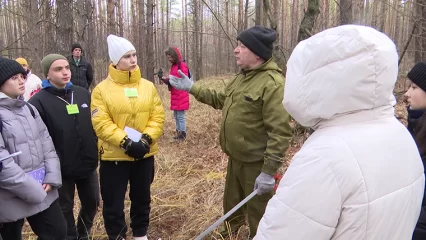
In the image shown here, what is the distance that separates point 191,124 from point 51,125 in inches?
240

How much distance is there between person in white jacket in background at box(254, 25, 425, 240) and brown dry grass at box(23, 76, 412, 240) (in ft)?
7.51

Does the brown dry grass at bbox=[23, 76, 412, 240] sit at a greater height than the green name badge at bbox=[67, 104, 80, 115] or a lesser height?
lesser

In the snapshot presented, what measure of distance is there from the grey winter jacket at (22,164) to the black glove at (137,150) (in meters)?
0.58

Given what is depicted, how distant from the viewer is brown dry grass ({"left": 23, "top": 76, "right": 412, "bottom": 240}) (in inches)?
141

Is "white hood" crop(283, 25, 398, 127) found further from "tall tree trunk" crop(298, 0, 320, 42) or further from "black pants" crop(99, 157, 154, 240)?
"tall tree trunk" crop(298, 0, 320, 42)

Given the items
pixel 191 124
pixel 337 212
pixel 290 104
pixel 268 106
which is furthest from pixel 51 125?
pixel 191 124

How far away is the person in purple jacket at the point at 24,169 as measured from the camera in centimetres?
223

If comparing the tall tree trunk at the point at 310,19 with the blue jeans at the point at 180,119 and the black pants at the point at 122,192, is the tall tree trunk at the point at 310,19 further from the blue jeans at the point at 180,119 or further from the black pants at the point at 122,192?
the black pants at the point at 122,192

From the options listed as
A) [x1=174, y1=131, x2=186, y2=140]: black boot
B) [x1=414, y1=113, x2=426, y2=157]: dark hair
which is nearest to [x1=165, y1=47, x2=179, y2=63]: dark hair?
[x1=174, y1=131, x2=186, y2=140]: black boot

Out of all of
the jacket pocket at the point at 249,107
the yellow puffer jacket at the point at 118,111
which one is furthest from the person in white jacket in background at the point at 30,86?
the jacket pocket at the point at 249,107

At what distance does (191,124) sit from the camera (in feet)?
29.0

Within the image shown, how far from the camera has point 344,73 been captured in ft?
3.37

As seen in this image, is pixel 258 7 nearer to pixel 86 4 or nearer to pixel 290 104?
pixel 86 4

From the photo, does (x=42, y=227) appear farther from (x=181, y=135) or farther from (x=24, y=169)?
(x=181, y=135)
